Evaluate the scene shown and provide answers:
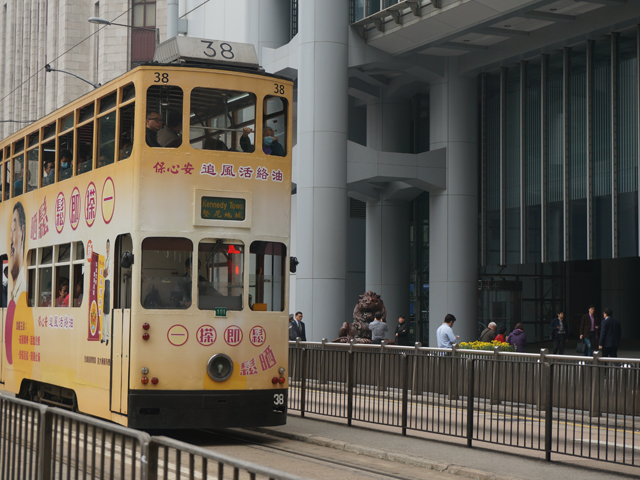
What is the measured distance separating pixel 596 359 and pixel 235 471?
8.95 m

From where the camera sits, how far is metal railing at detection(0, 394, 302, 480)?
4.28 m

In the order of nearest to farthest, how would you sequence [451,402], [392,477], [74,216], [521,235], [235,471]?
[235,471]
[392,477]
[451,402]
[74,216]
[521,235]

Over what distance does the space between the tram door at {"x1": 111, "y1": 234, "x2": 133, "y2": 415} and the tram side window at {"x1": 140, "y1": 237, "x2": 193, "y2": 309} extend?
0.78ft

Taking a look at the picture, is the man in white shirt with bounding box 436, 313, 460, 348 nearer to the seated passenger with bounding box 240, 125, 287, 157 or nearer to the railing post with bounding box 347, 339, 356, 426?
the railing post with bounding box 347, 339, 356, 426

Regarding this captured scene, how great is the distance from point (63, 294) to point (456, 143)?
Answer: 17442 millimetres

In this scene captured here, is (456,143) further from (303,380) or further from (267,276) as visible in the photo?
(267,276)

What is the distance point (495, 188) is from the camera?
28.1 metres

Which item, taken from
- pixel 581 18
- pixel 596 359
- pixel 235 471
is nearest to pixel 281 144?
pixel 596 359

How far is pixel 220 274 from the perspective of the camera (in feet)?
36.2

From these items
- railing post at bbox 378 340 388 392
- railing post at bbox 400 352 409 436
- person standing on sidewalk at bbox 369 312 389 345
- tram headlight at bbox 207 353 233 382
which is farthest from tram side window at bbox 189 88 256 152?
person standing on sidewalk at bbox 369 312 389 345

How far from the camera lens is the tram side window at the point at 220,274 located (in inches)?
428

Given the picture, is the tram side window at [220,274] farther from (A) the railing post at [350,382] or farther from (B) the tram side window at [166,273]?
(A) the railing post at [350,382]

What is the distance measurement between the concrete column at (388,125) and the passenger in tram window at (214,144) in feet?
65.4

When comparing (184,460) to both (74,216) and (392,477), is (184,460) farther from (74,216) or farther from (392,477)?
(74,216)
